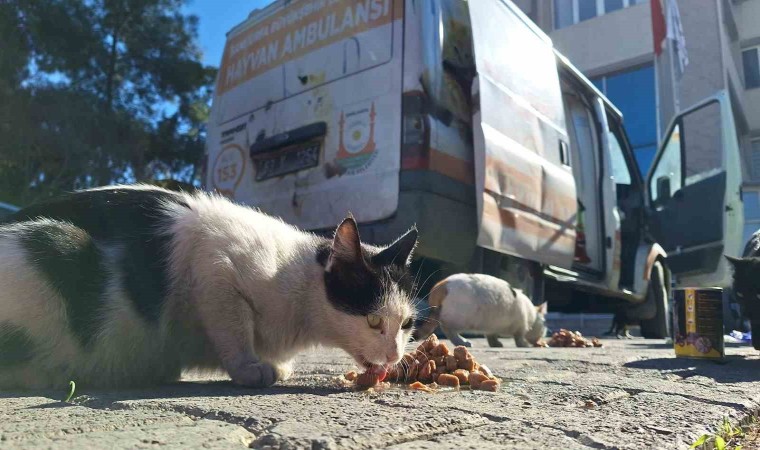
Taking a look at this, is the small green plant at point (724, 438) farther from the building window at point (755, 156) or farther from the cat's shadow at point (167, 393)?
the building window at point (755, 156)

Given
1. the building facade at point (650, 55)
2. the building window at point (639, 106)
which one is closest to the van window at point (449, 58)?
the building facade at point (650, 55)

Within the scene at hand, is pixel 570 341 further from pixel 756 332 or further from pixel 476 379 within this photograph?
pixel 476 379

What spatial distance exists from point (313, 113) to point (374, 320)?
260 centimetres

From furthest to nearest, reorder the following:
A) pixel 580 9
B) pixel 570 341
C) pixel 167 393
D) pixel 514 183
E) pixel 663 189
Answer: pixel 580 9 < pixel 663 189 < pixel 570 341 < pixel 514 183 < pixel 167 393

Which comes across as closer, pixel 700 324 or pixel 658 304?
pixel 700 324

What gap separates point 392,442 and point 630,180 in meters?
6.93

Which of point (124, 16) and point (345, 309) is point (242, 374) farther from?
point (124, 16)

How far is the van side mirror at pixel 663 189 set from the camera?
21.7ft

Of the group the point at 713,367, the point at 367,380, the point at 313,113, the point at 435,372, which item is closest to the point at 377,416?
the point at 367,380

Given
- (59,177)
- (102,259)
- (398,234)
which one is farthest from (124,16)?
(102,259)

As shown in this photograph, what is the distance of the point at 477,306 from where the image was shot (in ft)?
A: 14.4

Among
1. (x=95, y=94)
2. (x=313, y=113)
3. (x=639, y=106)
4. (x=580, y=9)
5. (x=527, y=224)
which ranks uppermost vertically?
(x=580, y=9)

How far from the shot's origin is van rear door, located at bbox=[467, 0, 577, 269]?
3943mm

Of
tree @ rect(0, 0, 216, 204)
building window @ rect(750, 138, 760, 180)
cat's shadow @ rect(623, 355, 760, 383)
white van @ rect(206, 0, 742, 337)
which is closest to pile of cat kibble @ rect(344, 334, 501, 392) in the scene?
cat's shadow @ rect(623, 355, 760, 383)
